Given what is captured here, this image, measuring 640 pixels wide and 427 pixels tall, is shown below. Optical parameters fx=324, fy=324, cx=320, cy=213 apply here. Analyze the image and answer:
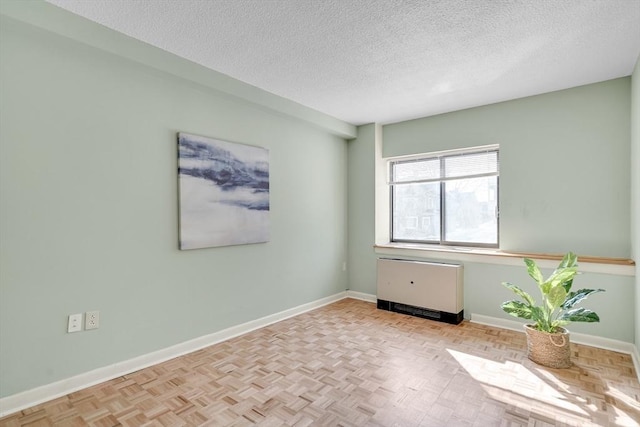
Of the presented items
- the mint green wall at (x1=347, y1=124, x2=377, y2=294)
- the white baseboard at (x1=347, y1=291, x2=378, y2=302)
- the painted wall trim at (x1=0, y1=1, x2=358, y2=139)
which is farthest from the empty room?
the mint green wall at (x1=347, y1=124, x2=377, y2=294)

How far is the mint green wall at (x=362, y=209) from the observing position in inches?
184

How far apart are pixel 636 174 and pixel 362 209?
2.90 meters

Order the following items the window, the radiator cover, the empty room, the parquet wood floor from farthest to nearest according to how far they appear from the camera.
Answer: the window, the radiator cover, the empty room, the parquet wood floor

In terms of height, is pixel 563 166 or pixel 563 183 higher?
pixel 563 166

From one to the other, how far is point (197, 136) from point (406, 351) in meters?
2.75

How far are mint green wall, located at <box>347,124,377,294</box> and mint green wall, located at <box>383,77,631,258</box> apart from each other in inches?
51.5

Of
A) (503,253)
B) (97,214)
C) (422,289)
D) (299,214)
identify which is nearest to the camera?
(97,214)

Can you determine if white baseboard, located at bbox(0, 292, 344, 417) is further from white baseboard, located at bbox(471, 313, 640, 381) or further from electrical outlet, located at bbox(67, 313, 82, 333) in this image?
white baseboard, located at bbox(471, 313, 640, 381)

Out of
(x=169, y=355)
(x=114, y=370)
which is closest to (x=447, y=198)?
(x=169, y=355)

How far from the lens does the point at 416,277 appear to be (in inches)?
157

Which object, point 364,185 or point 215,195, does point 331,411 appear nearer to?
point 215,195

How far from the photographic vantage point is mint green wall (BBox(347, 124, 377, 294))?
4668 mm

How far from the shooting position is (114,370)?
8.07ft

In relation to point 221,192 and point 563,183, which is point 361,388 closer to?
point 221,192
